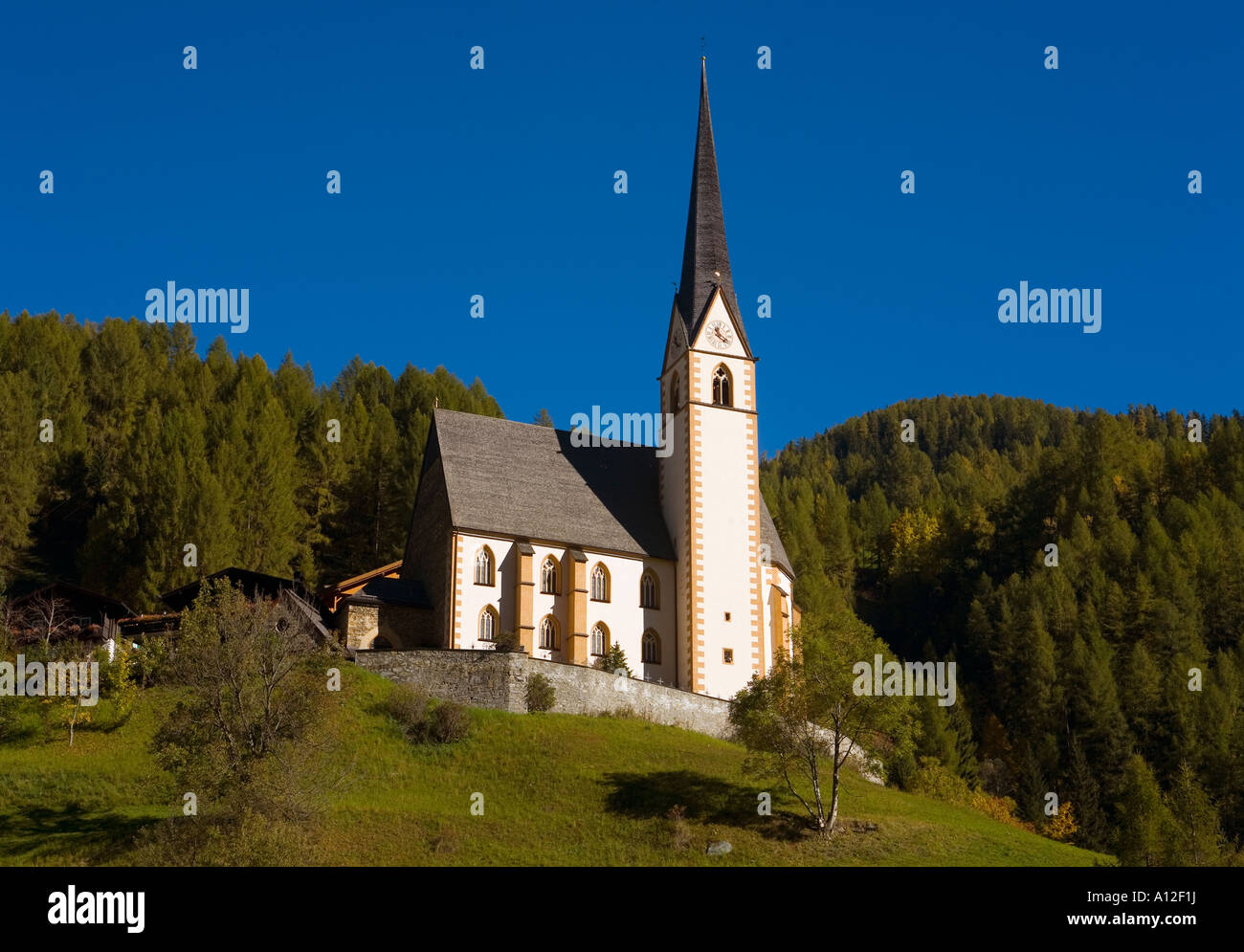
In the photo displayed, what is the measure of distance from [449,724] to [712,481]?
1950 centimetres

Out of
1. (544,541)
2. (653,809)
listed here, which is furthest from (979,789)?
(653,809)

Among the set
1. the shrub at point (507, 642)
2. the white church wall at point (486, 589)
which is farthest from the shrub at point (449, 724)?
the white church wall at point (486, 589)

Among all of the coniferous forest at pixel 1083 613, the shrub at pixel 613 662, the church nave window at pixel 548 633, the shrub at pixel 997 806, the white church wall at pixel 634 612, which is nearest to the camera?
the shrub at pixel 613 662

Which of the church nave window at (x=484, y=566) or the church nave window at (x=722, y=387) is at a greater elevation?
the church nave window at (x=722, y=387)

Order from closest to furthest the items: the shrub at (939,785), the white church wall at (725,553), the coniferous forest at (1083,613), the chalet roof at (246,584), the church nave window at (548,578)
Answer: the chalet roof at (246,584) → the shrub at (939,785) → the white church wall at (725,553) → the church nave window at (548,578) → the coniferous forest at (1083,613)

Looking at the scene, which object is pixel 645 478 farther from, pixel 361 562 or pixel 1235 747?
pixel 1235 747

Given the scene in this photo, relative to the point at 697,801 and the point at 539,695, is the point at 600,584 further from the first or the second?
the point at 697,801

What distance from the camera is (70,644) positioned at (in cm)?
4719

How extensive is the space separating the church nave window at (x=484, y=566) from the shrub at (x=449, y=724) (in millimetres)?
10197

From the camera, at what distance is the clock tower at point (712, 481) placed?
57.4m

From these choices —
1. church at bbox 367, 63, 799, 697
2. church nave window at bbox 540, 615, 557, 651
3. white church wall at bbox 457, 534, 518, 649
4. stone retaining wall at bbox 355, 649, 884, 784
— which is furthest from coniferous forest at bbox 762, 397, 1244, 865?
white church wall at bbox 457, 534, 518, 649

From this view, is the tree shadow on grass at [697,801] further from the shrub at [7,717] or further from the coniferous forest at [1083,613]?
the shrub at [7,717]

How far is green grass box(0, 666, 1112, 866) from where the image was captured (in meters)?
37.2
